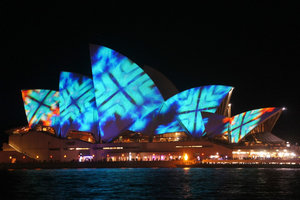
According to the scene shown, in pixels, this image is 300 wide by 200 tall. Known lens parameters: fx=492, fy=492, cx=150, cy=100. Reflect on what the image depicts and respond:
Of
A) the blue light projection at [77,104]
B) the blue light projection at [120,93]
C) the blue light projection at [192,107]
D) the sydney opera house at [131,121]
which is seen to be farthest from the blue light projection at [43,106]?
the blue light projection at [192,107]

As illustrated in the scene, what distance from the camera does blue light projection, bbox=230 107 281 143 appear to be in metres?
69.9

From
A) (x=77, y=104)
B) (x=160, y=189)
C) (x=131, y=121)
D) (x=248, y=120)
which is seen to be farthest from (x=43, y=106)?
(x=160, y=189)

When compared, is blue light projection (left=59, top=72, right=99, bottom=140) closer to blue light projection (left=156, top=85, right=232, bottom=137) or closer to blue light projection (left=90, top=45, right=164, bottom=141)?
blue light projection (left=90, top=45, right=164, bottom=141)

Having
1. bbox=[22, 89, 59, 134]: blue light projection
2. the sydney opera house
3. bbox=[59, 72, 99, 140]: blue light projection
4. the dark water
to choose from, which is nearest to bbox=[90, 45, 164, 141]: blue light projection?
the sydney opera house

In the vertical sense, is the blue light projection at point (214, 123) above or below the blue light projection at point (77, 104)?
below

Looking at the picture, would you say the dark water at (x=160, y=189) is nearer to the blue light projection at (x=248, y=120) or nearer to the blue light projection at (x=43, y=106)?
the blue light projection at (x=248, y=120)

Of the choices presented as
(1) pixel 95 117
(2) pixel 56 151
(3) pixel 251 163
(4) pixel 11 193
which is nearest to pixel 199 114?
(3) pixel 251 163

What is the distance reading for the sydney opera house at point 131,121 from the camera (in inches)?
2687

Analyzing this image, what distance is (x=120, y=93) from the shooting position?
6925 cm

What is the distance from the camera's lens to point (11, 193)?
33.8 meters

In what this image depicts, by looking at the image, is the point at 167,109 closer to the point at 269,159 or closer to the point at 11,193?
the point at 269,159

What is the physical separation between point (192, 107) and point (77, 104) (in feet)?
57.6

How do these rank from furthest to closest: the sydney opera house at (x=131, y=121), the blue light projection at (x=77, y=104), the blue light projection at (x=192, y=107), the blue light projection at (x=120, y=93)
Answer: the blue light projection at (x=77, y=104)
the sydney opera house at (x=131, y=121)
the blue light projection at (x=120, y=93)
the blue light projection at (x=192, y=107)

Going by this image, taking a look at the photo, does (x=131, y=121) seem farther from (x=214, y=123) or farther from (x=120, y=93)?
(x=214, y=123)
